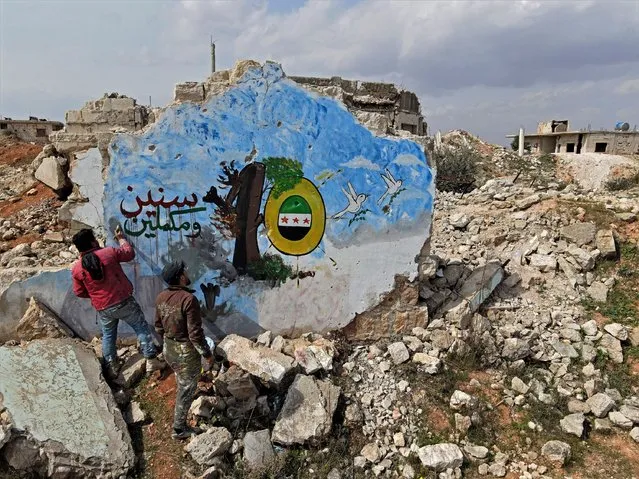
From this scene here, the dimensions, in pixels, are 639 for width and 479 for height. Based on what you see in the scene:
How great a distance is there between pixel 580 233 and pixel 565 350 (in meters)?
2.78

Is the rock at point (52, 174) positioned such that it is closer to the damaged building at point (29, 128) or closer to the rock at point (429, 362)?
the rock at point (429, 362)

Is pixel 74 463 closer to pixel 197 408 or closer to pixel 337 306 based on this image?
pixel 197 408

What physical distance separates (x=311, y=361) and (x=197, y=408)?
3.90 feet

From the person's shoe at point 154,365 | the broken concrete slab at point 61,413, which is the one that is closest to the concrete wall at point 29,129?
the broken concrete slab at point 61,413

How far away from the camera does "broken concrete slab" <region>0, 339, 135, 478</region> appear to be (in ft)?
11.5

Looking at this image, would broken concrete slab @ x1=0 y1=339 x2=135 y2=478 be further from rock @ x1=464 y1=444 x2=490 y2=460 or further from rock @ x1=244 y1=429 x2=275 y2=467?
rock @ x1=464 y1=444 x2=490 y2=460

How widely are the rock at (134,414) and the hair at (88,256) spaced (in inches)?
49.3

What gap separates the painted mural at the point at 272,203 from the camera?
4551 millimetres

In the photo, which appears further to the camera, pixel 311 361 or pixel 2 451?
pixel 311 361

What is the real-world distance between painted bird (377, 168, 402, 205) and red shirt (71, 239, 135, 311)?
8.88 ft

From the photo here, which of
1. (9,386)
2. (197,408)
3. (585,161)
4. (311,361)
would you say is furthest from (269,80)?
(585,161)

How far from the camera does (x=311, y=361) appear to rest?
4551 millimetres

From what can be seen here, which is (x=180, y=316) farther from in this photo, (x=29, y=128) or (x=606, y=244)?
(x=29, y=128)

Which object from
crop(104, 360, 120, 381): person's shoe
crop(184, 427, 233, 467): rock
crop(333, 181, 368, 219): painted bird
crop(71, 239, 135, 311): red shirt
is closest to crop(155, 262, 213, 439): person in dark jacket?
crop(184, 427, 233, 467): rock
